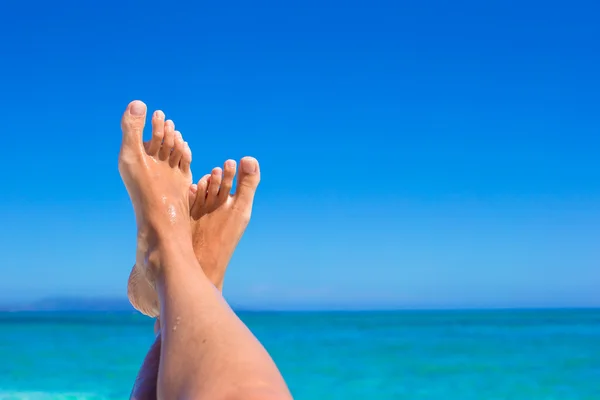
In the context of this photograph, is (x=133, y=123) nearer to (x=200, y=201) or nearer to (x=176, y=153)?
(x=176, y=153)

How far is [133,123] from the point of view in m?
2.20

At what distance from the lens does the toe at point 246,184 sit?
8.14 ft

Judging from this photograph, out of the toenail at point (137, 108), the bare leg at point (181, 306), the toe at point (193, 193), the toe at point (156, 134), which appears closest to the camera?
the bare leg at point (181, 306)

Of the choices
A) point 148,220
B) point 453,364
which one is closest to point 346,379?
point 453,364

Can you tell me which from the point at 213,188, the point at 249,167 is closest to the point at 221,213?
the point at 213,188

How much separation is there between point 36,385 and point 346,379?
2.82 meters

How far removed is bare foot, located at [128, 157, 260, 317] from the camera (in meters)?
2.29

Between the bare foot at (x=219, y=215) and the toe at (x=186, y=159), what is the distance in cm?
9

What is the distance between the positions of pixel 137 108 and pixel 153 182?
26cm

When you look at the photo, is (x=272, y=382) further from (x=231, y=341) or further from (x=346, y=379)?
(x=346, y=379)

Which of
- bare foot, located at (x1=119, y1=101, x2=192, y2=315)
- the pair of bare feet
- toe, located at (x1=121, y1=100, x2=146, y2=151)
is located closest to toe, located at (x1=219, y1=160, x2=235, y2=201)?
the pair of bare feet

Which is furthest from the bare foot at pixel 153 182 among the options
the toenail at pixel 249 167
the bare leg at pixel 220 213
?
the toenail at pixel 249 167

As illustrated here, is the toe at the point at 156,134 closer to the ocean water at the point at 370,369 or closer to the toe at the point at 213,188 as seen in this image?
the toe at the point at 213,188

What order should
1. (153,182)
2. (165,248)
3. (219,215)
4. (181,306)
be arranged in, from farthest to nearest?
(219,215), (153,182), (165,248), (181,306)
